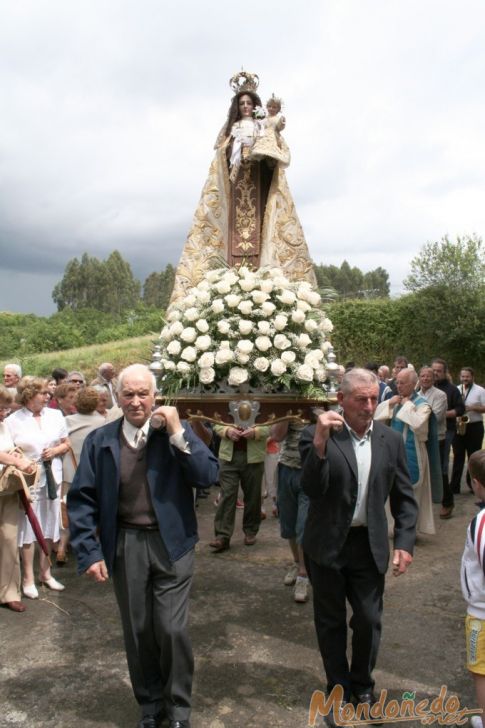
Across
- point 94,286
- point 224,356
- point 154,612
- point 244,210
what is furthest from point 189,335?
point 94,286

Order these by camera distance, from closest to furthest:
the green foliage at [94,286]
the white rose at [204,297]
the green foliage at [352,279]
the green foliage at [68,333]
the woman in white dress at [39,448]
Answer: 1. the white rose at [204,297]
2. the woman in white dress at [39,448]
3. the green foliage at [68,333]
4. the green foliage at [94,286]
5. the green foliage at [352,279]

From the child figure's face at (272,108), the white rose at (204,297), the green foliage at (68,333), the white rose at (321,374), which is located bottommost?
the white rose at (321,374)

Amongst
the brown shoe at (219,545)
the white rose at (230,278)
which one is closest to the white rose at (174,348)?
the white rose at (230,278)

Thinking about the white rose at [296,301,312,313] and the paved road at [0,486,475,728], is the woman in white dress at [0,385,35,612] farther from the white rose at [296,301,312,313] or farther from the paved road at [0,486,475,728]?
the white rose at [296,301,312,313]

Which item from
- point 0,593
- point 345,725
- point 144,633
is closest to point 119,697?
point 144,633

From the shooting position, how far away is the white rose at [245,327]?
4.66m

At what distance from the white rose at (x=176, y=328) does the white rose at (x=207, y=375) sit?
0.48m

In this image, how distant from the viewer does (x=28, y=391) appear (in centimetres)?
559

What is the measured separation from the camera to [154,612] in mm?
3387

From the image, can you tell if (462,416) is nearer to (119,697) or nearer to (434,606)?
(434,606)

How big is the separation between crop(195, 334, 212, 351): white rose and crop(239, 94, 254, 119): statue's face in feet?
10.2

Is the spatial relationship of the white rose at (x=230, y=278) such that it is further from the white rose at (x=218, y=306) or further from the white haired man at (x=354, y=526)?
the white haired man at (x=354, y=526)

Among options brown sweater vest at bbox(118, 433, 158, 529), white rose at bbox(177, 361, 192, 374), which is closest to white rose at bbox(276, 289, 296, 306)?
white rose at bbox(177, 361, 192, 374)

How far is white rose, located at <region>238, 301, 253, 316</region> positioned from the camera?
4766mm
